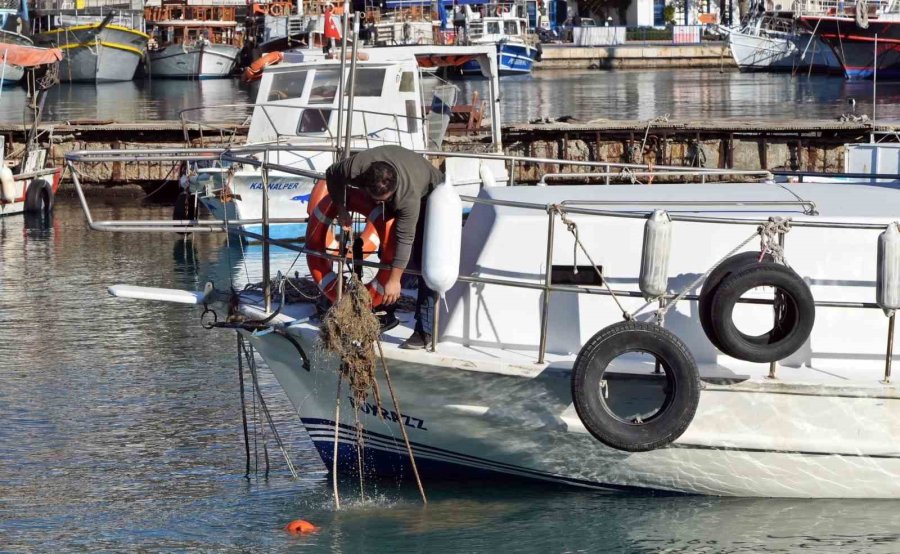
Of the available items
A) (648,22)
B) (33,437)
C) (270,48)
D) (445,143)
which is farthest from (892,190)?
(648,22)

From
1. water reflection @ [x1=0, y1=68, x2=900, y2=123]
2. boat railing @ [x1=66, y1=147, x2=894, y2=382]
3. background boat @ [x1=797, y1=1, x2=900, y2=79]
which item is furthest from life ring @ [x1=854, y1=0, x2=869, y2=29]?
boat railing @ [x1=66, y1=147, x2=894, y2=382]

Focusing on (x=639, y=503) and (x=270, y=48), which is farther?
(x=270, y=48)

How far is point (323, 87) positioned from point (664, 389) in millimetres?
13131

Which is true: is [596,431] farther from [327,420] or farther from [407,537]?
[327,420]

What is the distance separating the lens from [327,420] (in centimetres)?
874

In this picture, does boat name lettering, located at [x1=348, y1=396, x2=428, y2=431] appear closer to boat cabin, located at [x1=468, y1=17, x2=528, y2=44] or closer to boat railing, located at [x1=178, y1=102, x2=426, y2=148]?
boat railing, located at [x1=178, y1=102, x2=426, y2=148]

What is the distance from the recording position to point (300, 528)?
8078 millimetres

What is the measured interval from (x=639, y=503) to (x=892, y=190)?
3.08 meters

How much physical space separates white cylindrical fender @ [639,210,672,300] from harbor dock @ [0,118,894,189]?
16.7m

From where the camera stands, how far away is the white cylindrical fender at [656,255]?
7426 mm

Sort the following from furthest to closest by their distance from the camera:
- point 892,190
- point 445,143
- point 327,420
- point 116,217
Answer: point 445,143 < point 116,217 < point 892,190 < point 327,420

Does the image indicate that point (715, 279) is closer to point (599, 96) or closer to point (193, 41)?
point (599, 96)

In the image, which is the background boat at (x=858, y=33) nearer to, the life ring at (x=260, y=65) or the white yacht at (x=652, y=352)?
the life ring at (x=260, y=65)

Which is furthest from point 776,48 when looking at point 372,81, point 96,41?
point 372,81
